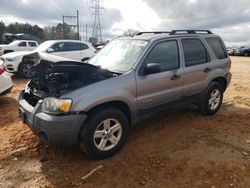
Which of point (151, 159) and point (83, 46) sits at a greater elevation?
point (83, 46)

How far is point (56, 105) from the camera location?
12.6ft

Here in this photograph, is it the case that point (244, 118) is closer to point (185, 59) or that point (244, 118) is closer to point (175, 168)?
point (185, 59)

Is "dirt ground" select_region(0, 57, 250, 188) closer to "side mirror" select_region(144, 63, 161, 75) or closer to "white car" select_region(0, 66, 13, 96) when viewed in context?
"side mirror" select_region(144, 63, 161, 75)

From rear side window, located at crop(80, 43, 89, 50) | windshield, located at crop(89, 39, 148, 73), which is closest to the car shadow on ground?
windshield, located at crop(89, 39, 148, 73)

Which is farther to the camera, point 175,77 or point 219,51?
point 219,51

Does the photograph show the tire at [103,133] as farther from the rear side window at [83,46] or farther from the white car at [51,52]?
the rear side window at [83,46]

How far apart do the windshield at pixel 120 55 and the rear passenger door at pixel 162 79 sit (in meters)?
0.21

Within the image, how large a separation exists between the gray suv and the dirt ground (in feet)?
1.22

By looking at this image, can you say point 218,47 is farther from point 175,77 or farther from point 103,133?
point 103,133

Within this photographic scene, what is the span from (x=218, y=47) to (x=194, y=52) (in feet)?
3.23

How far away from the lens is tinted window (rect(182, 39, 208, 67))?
17.9 feet

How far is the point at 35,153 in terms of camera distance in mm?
4512

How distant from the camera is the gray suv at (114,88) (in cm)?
388

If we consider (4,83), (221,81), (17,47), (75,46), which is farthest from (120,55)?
(17,47)
